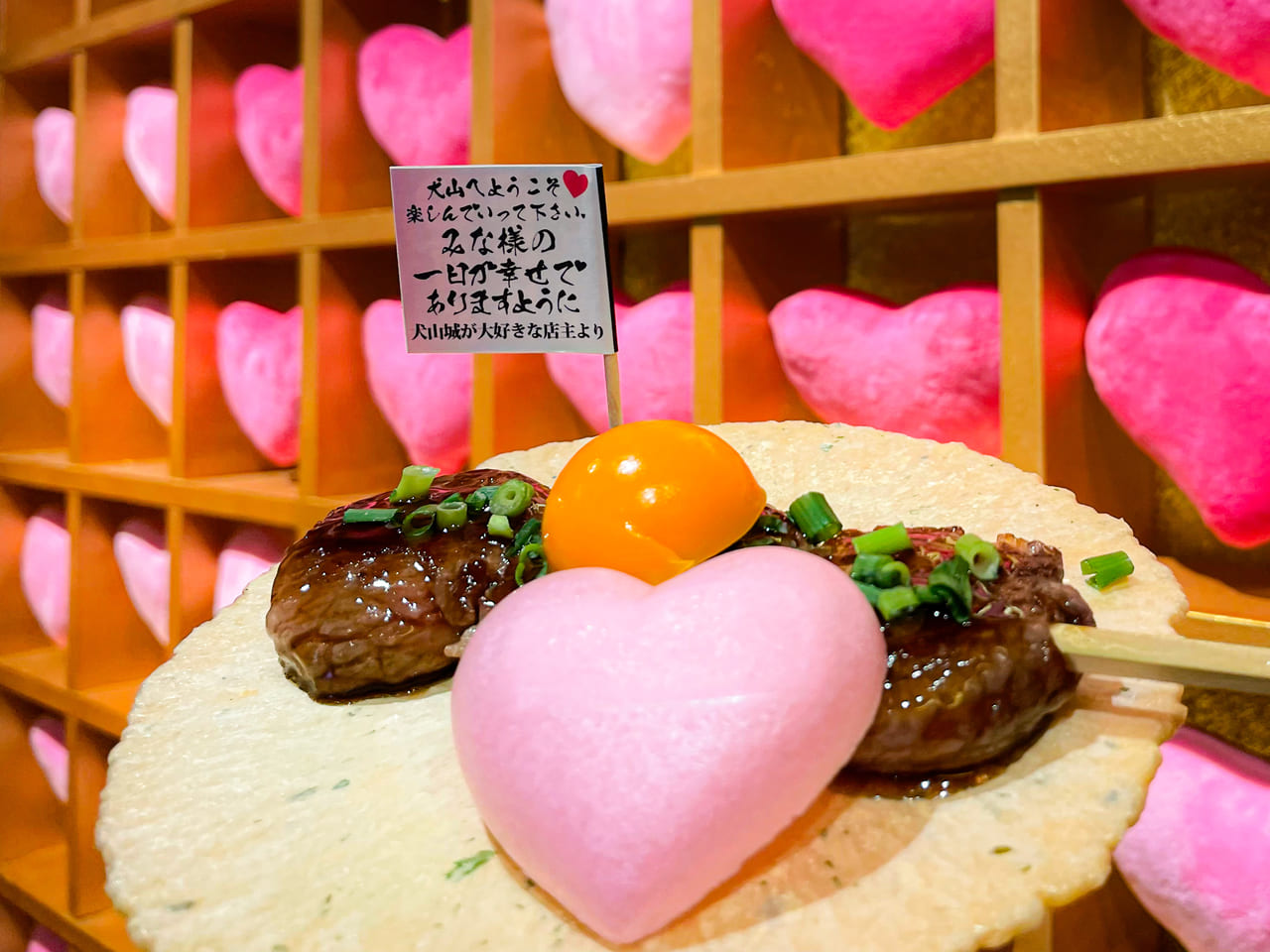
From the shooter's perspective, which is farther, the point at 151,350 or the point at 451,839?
the point at 151,350

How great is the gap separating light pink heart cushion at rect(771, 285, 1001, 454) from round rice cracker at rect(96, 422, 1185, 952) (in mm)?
329

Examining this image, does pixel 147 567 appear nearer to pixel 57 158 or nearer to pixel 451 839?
pixel 57 158

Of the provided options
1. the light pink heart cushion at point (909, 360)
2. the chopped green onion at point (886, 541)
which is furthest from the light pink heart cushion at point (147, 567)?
the chopped green onion at point (886, 541)

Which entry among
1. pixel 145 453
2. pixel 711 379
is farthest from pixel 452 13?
pixel 145 453

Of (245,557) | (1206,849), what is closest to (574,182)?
(1206,849)

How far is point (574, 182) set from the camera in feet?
3.02

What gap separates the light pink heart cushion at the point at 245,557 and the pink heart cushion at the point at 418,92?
2.65 feet

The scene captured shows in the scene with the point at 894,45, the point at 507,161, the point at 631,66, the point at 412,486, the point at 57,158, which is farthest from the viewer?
the point at 57,158

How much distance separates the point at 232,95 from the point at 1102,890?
2157mm

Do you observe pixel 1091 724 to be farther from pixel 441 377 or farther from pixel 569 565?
pixel 441 377

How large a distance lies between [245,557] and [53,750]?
99cm

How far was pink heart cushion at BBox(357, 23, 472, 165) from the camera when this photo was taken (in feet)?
5.28

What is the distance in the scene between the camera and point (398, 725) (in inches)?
30.9

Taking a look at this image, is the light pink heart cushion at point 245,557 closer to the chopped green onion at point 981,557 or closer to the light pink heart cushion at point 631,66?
the light pink heart cushion at point 631,66
